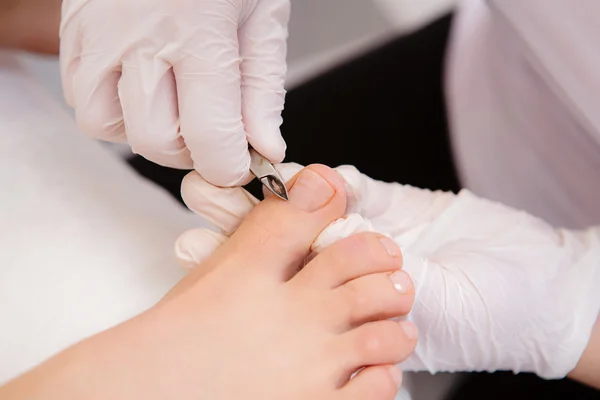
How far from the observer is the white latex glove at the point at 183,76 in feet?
1.77

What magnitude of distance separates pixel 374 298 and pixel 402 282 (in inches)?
1.3

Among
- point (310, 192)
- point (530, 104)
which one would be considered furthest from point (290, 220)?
point (530, 104)

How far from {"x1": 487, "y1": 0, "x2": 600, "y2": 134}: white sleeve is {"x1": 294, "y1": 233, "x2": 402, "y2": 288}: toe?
34cm

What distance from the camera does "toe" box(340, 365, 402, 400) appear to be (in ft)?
1.95

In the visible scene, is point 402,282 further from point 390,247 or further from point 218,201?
point 218,201

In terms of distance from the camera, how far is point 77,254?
69 cm

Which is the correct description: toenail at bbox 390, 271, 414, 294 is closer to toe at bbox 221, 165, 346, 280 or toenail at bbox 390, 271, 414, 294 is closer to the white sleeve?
toe at bbox 221, 165, 346, 280

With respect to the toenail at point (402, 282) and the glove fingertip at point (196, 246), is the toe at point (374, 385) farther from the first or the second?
the glove fingertip at point (196, 246)

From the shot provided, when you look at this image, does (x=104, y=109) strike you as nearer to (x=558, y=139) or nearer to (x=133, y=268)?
(x=133, y=268)

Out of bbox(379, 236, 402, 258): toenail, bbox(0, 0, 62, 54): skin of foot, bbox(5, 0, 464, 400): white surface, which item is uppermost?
bbox(0, 0, 62, 54): skin of foot

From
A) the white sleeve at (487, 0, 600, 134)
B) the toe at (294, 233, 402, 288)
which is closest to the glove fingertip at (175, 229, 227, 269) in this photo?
the toe at (294, 233, 402, 288)

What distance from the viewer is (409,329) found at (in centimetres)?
62

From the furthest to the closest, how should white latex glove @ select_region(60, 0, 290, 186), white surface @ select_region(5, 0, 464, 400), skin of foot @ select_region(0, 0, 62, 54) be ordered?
skin of foot @ select_region(0, 0, 62, 54), white surface @ select_region(5, 0, 464, 400), white latex glove @ select_region(60, 0, 290, 186)

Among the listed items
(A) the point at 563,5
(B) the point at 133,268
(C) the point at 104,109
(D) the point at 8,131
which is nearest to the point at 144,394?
(B) the point at 133,268
